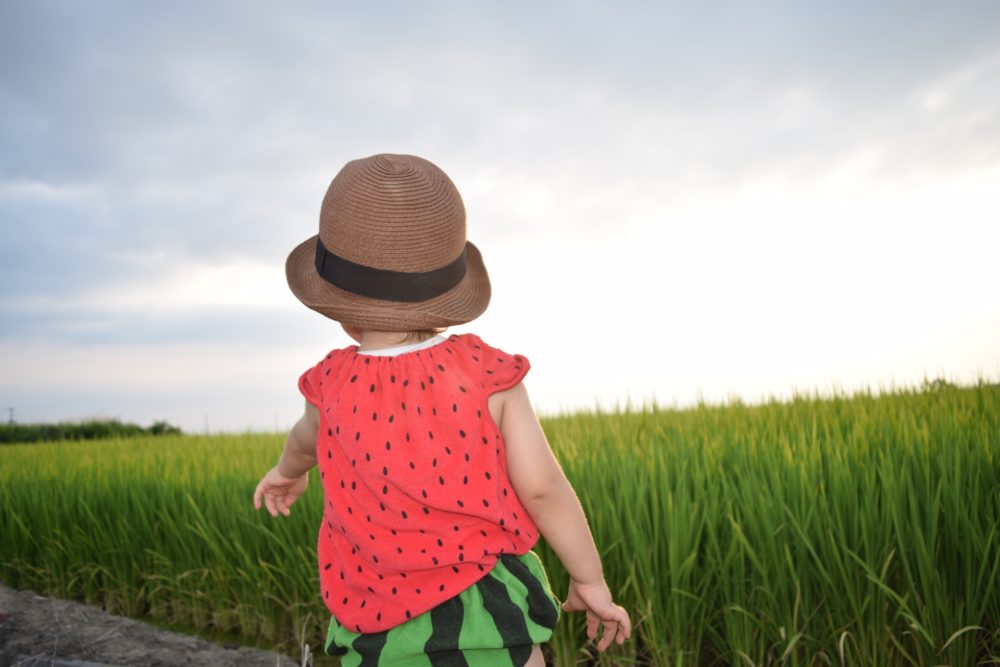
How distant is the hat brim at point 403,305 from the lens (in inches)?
59.2

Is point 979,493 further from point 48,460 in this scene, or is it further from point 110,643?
point 48,460

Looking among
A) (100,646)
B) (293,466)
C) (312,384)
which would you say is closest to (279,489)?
(293,466)

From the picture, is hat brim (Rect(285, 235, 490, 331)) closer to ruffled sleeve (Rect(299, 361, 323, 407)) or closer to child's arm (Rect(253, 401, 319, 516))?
ruffled sleeve (Rect(299, 361, 323, 407))

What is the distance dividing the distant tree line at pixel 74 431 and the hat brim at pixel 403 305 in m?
11.2

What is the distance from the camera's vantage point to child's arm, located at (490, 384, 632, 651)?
1.47 metres

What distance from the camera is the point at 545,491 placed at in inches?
57.8

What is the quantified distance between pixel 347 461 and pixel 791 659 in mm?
1659

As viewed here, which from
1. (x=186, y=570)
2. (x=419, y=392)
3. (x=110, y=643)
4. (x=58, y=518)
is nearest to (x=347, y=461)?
(x=419, y=392)

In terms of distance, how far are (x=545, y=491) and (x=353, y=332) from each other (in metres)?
0.51

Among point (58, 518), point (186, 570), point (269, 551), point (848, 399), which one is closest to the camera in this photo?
point (269, 551)

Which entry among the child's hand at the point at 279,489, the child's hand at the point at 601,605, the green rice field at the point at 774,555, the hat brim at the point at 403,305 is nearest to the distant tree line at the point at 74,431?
the green rice field at the point at 774,555

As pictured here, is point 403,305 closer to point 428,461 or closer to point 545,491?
point 428,461

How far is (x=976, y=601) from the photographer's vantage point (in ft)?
7.58

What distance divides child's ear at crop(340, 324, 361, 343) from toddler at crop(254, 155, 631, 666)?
0.03 meters
